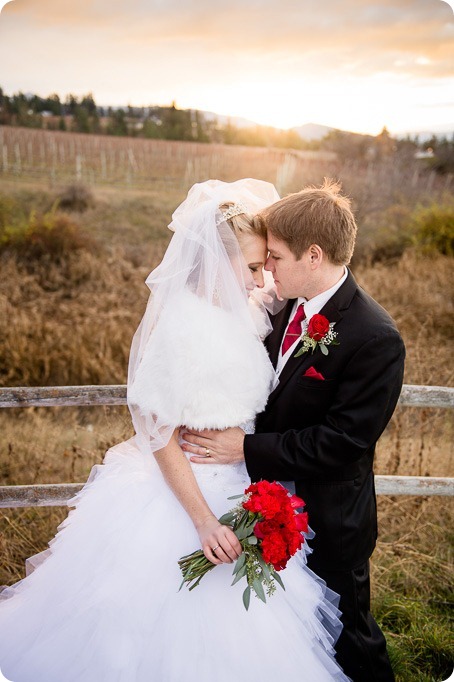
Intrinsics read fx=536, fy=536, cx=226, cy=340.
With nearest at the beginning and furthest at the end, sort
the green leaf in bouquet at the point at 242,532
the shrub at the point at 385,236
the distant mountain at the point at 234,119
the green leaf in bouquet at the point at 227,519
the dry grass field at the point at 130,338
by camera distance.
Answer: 1. the green leaf in bouquet at the point at 242,532
2. the green leaf in bouquet at the point at 227,519
3. the dry grass field at the point at 130,338
4. the distant mountain at the point at 234,119
5. the shrub at the point at 385,236

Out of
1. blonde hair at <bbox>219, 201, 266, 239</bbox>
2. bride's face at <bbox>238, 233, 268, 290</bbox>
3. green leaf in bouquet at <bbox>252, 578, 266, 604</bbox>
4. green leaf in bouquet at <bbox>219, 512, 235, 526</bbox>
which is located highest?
blonde hair at <bbox>219, 201, 266, 239</bbox>

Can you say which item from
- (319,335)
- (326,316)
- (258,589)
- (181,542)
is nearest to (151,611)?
(181,542)

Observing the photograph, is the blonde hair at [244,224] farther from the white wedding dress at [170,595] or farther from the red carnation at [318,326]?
the red carnation at [318,326]

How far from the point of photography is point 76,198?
63.6 ft

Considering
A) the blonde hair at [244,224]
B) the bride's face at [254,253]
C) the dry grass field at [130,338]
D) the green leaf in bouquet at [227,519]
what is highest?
the blonde hair at [244,224]

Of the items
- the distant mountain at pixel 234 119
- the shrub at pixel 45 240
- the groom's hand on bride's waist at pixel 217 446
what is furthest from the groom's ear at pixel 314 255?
the shrub at pixel 45 240

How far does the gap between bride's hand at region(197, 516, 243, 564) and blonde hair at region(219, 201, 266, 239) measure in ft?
4.34

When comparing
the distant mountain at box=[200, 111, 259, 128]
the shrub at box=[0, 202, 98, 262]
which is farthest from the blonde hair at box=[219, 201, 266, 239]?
the shrub at box=[0, 202, 98, 262]

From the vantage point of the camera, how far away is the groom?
2375 mm

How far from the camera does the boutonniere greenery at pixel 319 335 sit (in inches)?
95.0

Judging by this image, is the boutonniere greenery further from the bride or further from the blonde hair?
the blonde hair

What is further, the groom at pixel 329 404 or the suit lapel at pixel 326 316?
the suit lapel at pixel 326 316

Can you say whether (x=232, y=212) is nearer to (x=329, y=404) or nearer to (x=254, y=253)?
(x=254, y=253)

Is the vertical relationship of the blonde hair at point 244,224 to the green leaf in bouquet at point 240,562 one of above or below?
above
